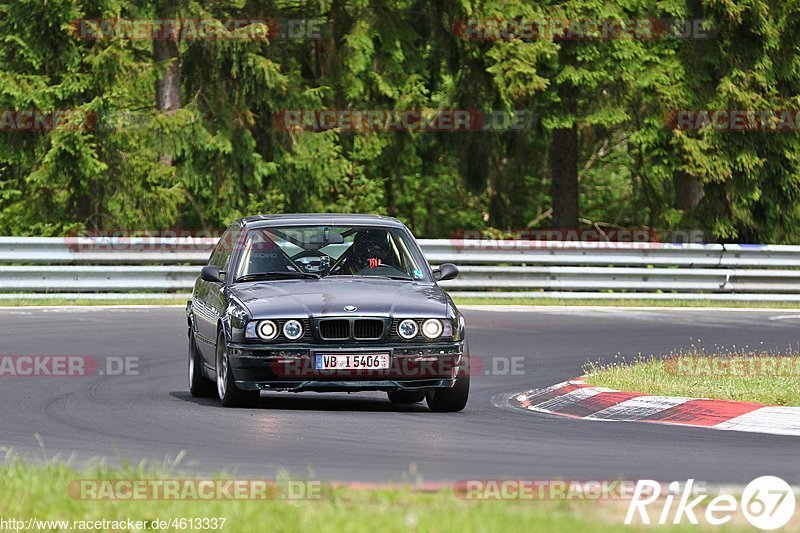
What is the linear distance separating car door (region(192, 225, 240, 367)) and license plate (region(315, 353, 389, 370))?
115cm

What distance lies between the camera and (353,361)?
11.8 metres

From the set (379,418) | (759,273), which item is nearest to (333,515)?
(379,418)

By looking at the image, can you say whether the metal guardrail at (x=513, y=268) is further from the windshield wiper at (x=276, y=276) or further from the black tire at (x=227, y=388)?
the black tire at (x=227, y=388)

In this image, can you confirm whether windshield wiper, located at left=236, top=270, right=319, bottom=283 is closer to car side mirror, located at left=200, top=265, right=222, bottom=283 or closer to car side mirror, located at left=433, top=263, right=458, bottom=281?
car side mirror, located at left=200, top=265, right=222, bottom=283

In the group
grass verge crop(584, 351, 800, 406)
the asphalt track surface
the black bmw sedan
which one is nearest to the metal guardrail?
the asphalt track surface

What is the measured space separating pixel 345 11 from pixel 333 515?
30033 millimetres

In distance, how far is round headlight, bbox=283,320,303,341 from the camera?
1182 centimetres

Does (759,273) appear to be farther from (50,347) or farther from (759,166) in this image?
(50,347)

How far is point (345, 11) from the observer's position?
118ft

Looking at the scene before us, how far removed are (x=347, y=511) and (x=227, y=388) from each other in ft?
18.0

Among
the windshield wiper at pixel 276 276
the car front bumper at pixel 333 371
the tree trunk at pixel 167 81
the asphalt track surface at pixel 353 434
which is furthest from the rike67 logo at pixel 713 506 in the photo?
the tree trunk at pixel 167 81

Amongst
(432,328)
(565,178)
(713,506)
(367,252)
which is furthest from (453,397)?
(565,178)

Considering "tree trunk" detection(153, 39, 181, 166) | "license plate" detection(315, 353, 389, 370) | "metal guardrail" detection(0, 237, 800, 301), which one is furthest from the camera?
"tree trunk" detection(153, 39, 181, 166)

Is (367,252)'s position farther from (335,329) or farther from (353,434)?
(353,434)
